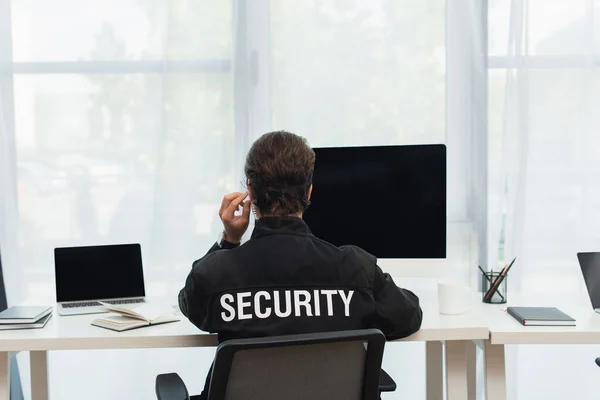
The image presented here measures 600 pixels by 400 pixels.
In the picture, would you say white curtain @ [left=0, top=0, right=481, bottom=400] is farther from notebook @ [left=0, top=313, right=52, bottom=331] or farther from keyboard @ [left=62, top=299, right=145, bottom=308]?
notebook @ [left=0, top=313, right=52, bottom=331]

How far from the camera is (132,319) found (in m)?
1.90

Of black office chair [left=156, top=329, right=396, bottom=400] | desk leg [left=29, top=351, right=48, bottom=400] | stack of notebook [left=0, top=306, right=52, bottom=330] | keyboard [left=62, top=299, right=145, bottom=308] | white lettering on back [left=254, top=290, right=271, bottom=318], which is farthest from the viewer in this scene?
desk leg [left=29, top=351, right=48, bottom=400]

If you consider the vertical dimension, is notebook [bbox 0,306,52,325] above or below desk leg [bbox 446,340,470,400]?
above

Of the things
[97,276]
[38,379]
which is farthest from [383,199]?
[38,379]

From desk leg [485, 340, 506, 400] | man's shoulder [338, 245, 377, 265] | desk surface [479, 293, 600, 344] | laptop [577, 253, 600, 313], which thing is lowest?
desk leg [485, 340, 506, 400]

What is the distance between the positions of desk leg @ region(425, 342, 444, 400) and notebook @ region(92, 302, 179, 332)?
1.06 metres

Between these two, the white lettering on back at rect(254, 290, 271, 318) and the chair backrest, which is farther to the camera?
the white lettering on back at rect(254, 290, 271, 318)

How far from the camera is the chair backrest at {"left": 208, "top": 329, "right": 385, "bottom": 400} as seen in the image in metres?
1.27

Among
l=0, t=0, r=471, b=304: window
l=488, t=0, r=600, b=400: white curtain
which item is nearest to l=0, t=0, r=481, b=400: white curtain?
l=0, t=0, r=471, b=304: window

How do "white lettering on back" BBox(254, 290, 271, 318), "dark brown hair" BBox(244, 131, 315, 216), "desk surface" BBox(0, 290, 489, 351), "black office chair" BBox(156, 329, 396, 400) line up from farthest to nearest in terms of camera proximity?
1. "desk surface" BBox(0, 290, 489, 351)
2. "dark brown hair" BBox(244, 131, 315, 216)
3. "white lettering on back" BBox(254, 290, 271, 318)
4. "black office chair" BBox(156, 329, 396, 400)

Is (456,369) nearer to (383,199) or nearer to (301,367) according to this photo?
(383,199)

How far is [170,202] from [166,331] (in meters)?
1.21

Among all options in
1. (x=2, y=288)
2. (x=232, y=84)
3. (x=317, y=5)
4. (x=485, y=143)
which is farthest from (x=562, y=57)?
(x=2, y=288)

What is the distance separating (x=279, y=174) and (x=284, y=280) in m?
0.27
